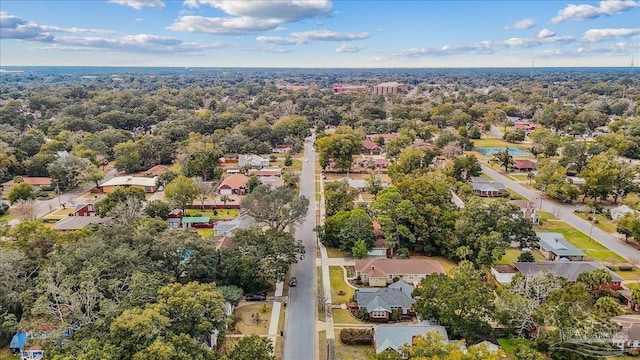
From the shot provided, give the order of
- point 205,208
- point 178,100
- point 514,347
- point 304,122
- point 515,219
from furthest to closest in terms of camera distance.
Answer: point 178,100 < point 304,122 < point 205,208 < point 515,219 < point 514,347

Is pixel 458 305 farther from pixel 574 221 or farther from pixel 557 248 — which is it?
pixel 574 221


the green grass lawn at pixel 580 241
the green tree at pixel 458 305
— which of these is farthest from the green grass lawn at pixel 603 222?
the green tree at pixel 458 305

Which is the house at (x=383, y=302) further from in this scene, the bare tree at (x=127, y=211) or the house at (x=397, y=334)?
the bare tree at (x=127, y=211)

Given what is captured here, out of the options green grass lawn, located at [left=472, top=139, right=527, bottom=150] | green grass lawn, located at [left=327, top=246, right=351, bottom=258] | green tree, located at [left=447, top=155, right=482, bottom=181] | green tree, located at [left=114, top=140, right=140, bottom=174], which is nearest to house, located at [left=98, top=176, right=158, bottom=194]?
green tree, located at [left=114, top=140, right=140, bottom=174]

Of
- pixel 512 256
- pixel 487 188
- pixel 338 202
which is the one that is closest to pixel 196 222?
pixel 338 202

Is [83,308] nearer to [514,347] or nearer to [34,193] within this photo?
[514,347]

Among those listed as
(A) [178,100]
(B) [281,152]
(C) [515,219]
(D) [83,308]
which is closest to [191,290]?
(D) [83,308]

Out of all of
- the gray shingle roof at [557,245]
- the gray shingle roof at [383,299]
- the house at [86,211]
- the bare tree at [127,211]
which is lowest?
the gray shingle roof at [383,299]
